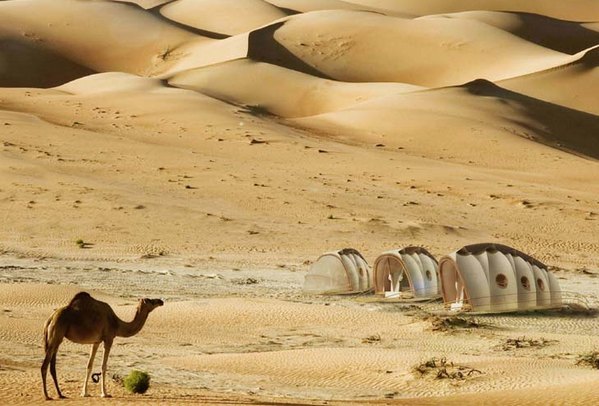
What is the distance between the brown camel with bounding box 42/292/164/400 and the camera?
10.7 m

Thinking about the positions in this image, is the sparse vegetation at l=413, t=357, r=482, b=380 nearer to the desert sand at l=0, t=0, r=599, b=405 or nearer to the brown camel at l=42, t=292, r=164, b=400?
the desert sand at l=0, t=0, r=599, b=405

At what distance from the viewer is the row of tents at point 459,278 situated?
2481cm

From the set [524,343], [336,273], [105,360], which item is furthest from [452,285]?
[105,360]

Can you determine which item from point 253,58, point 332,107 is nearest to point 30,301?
point 332,107

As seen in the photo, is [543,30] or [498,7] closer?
[543,30]

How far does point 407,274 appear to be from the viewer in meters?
26.2

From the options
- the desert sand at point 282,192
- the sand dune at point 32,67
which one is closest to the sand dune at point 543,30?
the desert sand at point 282,192

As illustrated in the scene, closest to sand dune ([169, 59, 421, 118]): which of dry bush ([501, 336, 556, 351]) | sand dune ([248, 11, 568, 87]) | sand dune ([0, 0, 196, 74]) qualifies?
sand dune ([248, 11, 568, 87])

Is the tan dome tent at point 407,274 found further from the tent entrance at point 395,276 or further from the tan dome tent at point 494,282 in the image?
the tan dome tent at point 494,282

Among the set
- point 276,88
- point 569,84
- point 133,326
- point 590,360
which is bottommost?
point 590,360

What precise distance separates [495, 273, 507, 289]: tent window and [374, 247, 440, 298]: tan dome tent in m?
2.03

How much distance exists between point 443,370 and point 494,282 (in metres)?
9.44

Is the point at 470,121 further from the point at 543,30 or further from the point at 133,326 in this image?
the point at 543,30

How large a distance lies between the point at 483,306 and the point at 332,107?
44055 mm
